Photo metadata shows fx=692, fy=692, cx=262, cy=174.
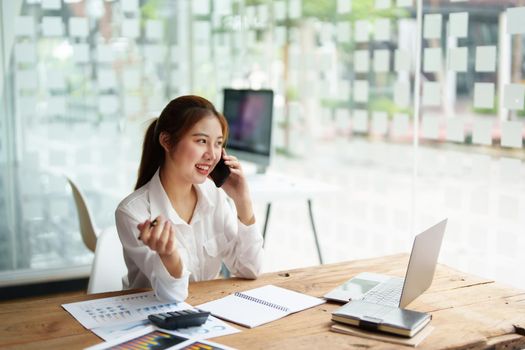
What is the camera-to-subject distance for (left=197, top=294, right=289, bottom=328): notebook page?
1.81 metres

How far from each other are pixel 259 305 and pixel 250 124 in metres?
2.31

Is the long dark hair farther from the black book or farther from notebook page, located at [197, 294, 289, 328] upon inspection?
the black book

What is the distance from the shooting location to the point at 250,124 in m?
4.14

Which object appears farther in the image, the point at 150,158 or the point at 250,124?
the point at 250,124

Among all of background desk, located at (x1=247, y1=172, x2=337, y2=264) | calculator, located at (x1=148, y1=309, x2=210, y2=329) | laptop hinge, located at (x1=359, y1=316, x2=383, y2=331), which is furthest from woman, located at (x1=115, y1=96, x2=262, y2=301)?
background desk, located at (x1=247, y1=172, x2=337, y2=264)

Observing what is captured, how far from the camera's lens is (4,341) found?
165 cm

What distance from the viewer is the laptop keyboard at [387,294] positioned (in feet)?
6.35

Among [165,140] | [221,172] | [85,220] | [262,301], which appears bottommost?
[85,220]

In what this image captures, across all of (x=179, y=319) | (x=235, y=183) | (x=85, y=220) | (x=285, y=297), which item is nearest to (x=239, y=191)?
(x=235, y=183)

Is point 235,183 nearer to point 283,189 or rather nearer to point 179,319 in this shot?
point 179,319

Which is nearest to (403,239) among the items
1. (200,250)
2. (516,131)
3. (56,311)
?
(516,131)

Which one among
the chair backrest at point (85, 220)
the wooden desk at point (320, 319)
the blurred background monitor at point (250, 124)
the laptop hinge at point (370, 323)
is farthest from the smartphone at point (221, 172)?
the blurred background monitor at point (250, 124)

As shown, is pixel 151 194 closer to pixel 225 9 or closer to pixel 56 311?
pixel 56 311

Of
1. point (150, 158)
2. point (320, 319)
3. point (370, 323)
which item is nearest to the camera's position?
point (370, 323)
